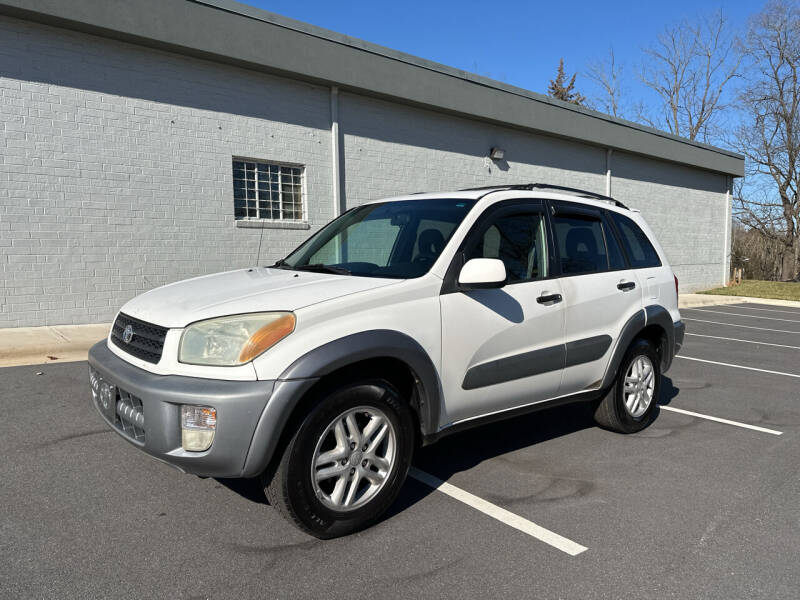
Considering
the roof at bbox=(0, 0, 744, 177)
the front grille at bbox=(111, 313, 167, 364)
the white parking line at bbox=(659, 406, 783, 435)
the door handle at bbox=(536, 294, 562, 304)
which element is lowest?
the white parking line at bbox=(659, 406, 783, 435)

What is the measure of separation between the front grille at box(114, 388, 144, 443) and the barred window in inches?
318

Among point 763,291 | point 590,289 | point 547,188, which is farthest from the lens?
point 763,291

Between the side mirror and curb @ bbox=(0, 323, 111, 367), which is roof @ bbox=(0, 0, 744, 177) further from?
the side mirror

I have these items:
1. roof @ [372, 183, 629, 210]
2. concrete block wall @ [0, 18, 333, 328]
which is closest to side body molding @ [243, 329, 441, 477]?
roof @ [372, 183, 629, 210]

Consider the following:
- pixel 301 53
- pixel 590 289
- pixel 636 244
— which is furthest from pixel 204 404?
pixel 301 53

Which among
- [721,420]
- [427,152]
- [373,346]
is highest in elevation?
[427,152]

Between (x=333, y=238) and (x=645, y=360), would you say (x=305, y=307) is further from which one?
(x=645, y=360)

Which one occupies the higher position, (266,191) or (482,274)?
(266,191)

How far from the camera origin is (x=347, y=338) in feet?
10.2

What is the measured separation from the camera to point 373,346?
125 inches

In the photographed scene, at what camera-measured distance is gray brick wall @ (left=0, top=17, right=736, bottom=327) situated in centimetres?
880

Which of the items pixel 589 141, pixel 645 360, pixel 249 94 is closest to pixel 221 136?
pixel 249 94

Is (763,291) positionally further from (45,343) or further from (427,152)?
(45,343)

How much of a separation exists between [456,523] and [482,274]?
1.37 m
